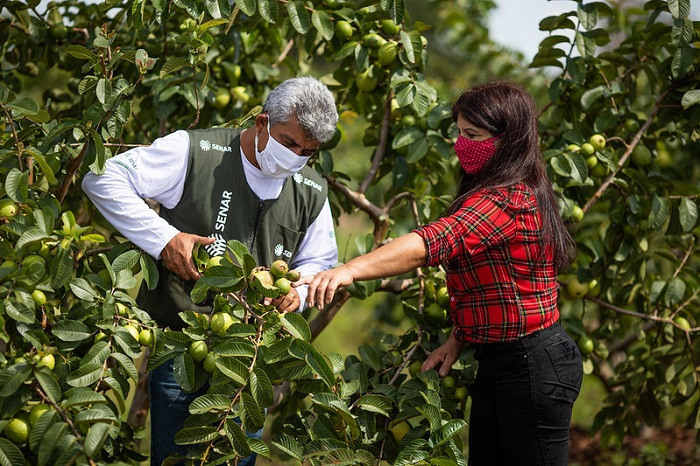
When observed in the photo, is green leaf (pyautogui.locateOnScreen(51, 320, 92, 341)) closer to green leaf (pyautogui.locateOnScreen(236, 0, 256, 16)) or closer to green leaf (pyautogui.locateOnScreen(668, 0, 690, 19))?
green leaf (pyautogui.locateOnScreen(236, 0, 256, 16))

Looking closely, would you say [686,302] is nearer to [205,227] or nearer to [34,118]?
[205,227]

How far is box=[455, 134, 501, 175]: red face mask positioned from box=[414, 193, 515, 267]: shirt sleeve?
0.46 feet

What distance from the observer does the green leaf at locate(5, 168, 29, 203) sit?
169cm

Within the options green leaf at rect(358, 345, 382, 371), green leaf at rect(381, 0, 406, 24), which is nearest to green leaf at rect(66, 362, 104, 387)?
green leaf at rect(358, 345, 382, 371)

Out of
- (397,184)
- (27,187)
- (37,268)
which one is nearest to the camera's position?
(37,268)

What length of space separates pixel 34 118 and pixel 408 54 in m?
1.07

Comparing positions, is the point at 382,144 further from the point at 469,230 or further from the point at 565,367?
the point at 565,367

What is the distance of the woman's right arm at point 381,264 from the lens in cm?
170

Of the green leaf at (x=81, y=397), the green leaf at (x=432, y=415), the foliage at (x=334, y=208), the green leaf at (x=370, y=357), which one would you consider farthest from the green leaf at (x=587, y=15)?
the green leaf at (x=81, y=397)

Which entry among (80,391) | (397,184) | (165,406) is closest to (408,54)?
(397,184)

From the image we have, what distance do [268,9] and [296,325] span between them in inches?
38.1

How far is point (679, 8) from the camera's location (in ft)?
7.57

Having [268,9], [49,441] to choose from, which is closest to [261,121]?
[268,9]

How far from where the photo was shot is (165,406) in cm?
192
